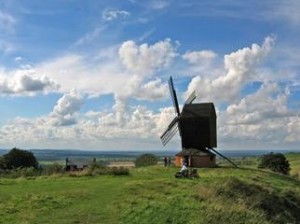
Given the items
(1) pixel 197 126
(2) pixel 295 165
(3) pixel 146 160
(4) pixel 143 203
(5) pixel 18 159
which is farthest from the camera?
(2) pixel 295 165

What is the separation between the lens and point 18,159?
74.6m

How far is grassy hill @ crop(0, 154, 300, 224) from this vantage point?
2580cm

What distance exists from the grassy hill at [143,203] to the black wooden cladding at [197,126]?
21.7 meters

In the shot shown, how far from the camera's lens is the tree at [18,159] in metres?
73.9

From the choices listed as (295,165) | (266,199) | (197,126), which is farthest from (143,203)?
(295,165)

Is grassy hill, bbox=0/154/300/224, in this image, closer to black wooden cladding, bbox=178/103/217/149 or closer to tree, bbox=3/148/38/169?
black wooden cladding, bbox=178/103/217/149

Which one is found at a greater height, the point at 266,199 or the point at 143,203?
the point at 143,203

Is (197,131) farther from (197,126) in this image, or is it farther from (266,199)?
(266,199)

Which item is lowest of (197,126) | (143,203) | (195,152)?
(143,203)

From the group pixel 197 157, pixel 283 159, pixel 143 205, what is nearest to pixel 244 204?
pixel 143 205

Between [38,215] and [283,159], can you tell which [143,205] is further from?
[283,159]

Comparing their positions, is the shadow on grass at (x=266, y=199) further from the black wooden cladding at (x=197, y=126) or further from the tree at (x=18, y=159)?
the tree at (x=18, y=159)

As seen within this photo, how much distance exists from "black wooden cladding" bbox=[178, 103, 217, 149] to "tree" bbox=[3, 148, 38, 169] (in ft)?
75.0

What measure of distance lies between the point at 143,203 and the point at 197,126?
116ft
